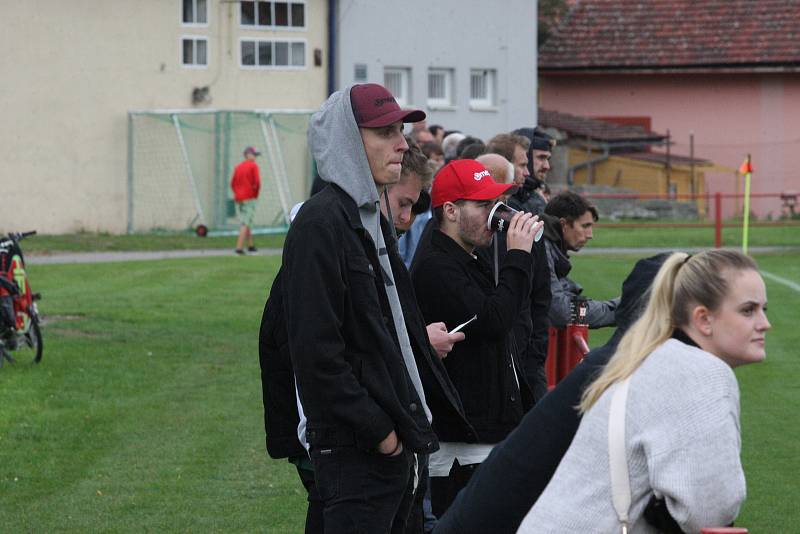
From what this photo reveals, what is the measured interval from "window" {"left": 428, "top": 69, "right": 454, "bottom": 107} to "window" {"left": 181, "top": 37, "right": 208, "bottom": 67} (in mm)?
6345

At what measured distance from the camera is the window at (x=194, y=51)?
33.6m

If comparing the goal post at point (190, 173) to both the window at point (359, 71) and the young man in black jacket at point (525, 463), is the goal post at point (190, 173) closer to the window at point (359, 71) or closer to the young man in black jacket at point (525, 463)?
the window at point (359, 71)

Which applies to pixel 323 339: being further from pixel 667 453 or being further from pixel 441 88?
pixel 441 88

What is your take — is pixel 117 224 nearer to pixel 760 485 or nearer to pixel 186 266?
pixel 186 266

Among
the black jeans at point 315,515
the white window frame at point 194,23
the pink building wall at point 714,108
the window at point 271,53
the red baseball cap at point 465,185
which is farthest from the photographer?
the pink building wall at point 714,108

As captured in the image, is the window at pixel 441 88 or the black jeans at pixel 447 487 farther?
the window at pixel 441 88

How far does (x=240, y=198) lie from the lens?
28.2 m

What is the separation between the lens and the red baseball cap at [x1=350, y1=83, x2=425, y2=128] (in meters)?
5.02

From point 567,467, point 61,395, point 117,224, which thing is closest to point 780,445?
point 61,395

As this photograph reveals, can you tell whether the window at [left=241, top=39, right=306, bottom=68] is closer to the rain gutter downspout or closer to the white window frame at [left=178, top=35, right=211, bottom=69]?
the rain gutter downspout

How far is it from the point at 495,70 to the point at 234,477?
29936 millimetres

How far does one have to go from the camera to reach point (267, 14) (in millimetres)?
34406

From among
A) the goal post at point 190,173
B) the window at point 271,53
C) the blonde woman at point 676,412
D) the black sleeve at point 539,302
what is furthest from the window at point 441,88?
the blonde woman at point 676,412

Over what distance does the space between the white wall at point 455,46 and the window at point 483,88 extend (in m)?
0.24
